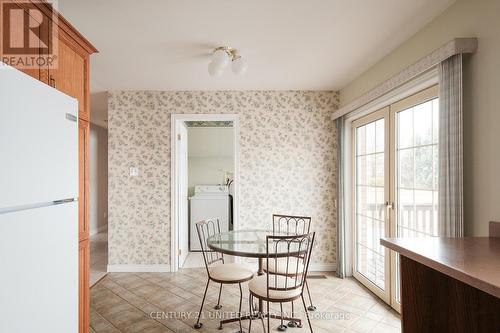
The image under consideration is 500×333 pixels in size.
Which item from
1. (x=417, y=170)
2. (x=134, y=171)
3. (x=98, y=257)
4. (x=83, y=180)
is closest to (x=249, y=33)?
(x=83, y=180)

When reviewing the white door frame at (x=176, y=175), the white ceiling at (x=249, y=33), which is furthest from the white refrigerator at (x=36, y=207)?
the white door frame at (x=176, y=175)

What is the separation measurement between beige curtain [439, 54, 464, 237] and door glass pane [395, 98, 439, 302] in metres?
0.38

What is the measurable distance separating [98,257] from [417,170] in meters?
4.64

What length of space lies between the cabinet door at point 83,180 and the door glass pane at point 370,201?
9.04 feet

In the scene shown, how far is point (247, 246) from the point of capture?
2.39 m

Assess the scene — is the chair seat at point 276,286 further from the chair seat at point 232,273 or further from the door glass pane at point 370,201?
the door glass pane at point 370,201

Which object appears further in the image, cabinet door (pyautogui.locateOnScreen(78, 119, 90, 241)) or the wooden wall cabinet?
cabinet door (pyautogui.locateOnScreen(78, 119, 90, 241))

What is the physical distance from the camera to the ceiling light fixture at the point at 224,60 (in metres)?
2.45

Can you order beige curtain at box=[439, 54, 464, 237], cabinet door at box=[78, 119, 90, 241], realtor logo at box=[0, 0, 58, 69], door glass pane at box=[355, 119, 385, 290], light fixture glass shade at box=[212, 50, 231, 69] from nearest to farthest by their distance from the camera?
realtor logo at box=[0, 0, 58, 69]
beige curtain at box=[439, 54, 464, 237]
cabinet door at box=[78, 119, 90, 241]
light fixture glass shade at box=[212, 50, 231, 69]
door glass pane at box=[355, 119, 385, 290]

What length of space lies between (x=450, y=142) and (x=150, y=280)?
11.4ft

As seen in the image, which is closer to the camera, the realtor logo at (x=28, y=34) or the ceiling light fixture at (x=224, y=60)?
the realtor logo at (x=28, y=34)

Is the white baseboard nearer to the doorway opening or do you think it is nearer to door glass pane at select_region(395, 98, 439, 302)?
the doorway opening

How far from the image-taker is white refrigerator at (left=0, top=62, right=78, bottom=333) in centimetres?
94

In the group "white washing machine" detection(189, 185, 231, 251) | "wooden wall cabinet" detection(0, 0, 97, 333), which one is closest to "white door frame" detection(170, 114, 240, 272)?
"white washing machine" detection(189, 185, 231, 251)
